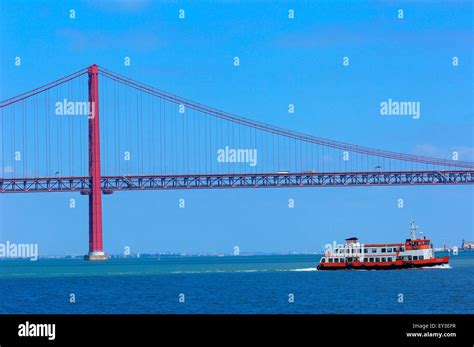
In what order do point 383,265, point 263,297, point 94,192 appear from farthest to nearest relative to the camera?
point 94,192 < point 383,265 < point 263,297

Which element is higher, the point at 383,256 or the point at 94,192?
the point at 94,192

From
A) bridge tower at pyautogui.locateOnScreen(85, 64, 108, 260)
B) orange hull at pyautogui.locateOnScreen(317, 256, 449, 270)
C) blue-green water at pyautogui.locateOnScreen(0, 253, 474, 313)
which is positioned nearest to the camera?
blue-green water at pyautogui.locateOnScreen(0, 253, 474, 313)

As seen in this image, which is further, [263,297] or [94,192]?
[94,192]

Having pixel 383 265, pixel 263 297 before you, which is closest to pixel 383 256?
pixel 383 265

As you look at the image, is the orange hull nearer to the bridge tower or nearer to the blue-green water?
the blue-green water

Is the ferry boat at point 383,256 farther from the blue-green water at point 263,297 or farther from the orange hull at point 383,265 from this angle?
the blue-green water at point 263,297

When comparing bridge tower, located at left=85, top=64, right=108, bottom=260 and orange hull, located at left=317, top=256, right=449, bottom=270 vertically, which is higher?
bridge tower, located at left=85, top=64, right=108, bottom=260

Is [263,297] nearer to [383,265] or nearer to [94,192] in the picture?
[383,265]

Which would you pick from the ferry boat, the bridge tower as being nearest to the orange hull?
the ferry boat
